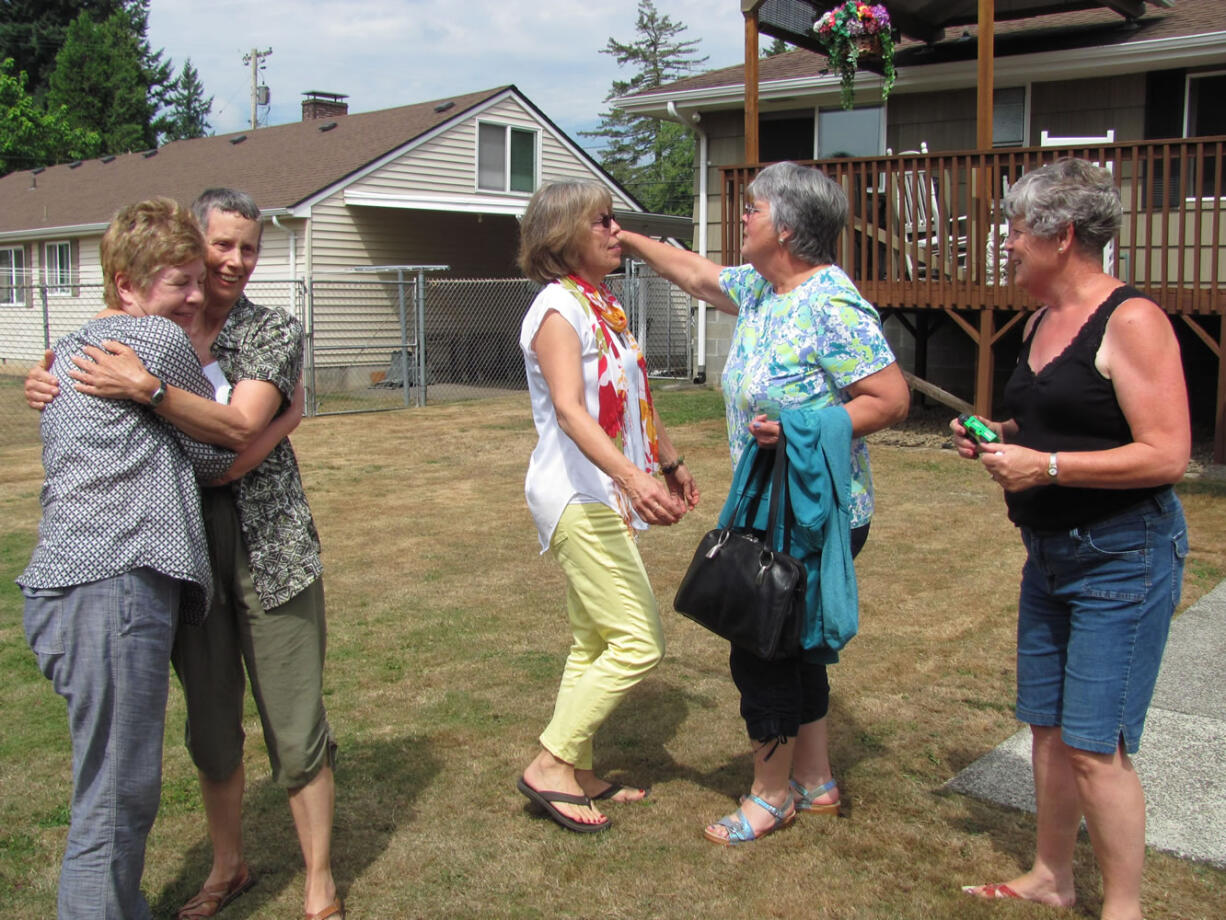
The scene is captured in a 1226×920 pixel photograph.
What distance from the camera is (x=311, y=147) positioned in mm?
21984

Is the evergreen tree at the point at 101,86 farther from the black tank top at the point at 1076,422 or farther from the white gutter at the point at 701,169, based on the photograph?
the black tank top at the point at 1076,422

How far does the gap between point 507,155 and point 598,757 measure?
19034mm

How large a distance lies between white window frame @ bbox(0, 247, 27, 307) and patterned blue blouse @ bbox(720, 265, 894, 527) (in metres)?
24.3

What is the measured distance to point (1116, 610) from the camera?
2564 mm

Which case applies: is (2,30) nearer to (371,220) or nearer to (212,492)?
(371,220)

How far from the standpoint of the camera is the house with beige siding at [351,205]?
1925 centimetres

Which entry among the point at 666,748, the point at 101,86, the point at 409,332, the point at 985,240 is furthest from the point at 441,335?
the point at 101,86

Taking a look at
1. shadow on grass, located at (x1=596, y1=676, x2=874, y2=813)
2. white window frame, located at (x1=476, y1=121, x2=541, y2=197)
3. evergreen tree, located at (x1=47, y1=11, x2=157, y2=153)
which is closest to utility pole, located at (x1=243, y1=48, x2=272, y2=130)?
evergreen tree, located at (x1=47, y1=11, x2=157, y2=153)

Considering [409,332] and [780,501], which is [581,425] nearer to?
[780,501]

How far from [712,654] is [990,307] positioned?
6.44 meters

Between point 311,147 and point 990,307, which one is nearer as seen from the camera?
point 990,307

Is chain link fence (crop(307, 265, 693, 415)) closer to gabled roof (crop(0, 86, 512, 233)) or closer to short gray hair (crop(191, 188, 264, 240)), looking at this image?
gabled roof (crop(0, 86, 512, 233))

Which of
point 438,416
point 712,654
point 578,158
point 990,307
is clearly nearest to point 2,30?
point 578,158

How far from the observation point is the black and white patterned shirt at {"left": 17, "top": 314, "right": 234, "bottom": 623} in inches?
90.5
